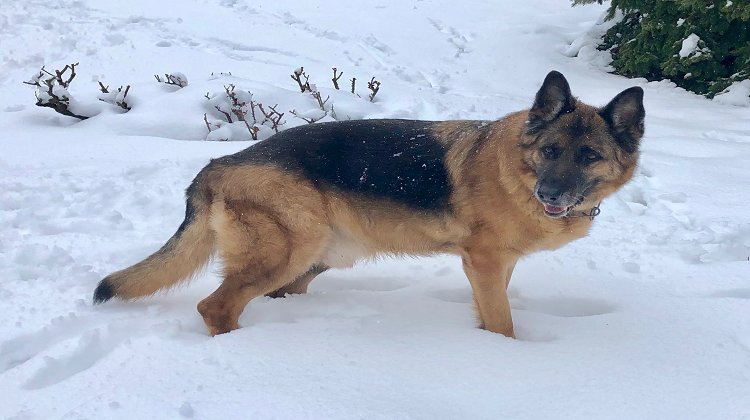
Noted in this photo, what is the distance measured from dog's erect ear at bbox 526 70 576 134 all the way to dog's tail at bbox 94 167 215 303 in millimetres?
2082

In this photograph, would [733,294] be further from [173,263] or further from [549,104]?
[173,263]

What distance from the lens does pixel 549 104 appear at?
347 cm

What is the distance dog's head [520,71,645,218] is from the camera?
3.34m

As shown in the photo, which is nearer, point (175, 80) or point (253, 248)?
point (253, 248)

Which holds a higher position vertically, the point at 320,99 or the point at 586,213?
the point at 586,213

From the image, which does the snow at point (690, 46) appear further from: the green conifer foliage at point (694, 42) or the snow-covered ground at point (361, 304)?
the snow-covered ground at point (361, 304)

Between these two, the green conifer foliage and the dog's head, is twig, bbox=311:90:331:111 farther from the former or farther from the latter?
the green conifer foliage

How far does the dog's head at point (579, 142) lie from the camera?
3342 millimetres

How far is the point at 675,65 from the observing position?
8.86m

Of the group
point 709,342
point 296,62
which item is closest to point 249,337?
point 709,342

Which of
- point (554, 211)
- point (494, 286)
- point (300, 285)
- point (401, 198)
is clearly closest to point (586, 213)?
point (554, 211)

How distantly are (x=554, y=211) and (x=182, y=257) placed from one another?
231cm

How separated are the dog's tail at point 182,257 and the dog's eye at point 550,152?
2.09 meters

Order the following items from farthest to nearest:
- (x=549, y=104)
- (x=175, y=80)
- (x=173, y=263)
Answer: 1. (x=175, y=80)
2. (x=173, y=263)
3. (x=549, y=104)
